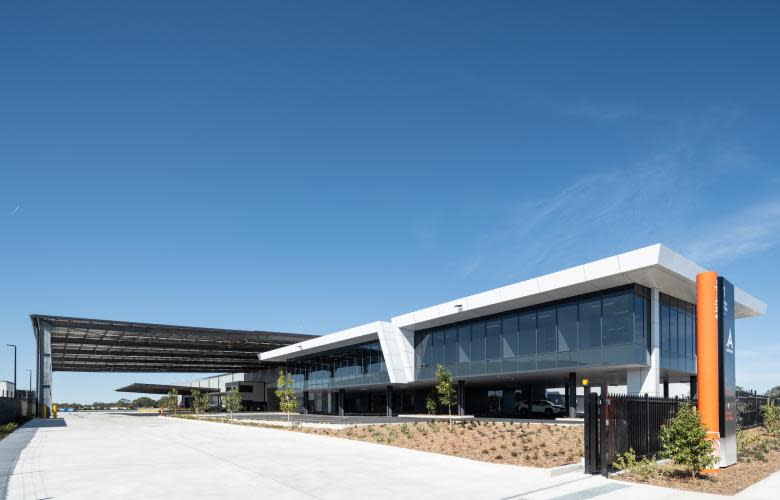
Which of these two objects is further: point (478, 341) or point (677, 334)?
point (478, 341)

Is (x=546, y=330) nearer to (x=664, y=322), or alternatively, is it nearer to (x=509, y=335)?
(x=509, y=335)

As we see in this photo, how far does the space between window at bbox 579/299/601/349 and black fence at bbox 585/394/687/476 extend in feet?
45.7

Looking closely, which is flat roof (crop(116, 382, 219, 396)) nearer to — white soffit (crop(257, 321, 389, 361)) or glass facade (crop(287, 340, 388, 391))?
glass facade (crop(287, 340, 388, 391))

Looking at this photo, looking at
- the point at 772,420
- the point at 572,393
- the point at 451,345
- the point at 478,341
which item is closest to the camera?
the point at 772,420

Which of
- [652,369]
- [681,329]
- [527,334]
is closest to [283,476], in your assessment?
[652,369]

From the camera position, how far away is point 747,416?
30922 millimetres

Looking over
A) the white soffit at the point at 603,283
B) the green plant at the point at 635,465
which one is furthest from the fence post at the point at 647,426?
the white soffit at the point at 603,283

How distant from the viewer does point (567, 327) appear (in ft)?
108

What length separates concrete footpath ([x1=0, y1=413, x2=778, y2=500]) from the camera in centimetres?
1249

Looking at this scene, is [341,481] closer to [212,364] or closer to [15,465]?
[15,465]

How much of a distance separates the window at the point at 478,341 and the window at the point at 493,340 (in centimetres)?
43

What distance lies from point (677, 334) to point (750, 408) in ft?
17.0

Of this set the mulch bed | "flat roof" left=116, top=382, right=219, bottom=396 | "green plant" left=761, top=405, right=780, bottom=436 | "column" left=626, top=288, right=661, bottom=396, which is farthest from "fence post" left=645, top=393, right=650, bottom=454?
"flat roof" left=116, top=382, right=219, bottom=396

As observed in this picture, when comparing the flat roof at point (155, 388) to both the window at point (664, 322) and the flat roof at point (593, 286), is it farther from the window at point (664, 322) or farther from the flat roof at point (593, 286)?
the window at point (664, 322)
